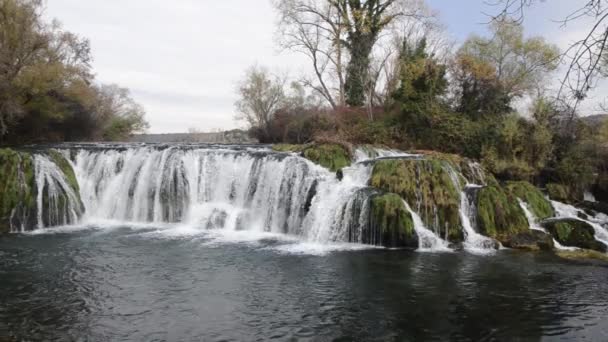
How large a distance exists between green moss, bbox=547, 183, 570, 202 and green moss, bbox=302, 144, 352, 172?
8051mm

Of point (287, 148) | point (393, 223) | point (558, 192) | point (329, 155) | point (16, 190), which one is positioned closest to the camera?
point (393, 223)

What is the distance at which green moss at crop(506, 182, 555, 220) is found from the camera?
14594 millimetres

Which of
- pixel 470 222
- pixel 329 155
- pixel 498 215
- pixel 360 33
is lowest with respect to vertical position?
pixel 470 222

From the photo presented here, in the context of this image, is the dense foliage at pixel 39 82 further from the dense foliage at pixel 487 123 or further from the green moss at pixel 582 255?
the green moss at pixel 582 255

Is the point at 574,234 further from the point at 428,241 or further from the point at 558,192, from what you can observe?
the point at 558,192

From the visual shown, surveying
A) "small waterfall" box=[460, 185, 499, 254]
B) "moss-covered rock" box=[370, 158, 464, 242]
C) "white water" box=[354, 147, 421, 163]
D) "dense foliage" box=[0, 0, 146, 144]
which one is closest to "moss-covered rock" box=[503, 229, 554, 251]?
"small waterfall" box=[460, 185, 499, 254]

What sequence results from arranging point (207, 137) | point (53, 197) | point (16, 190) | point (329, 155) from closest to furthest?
point (16, 190)
point (53, 197)
point (329, 155)
point (207, 137)

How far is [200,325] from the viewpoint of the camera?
694cm

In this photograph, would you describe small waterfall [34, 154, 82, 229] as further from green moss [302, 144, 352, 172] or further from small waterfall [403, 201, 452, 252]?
small waterfall [403, 201, 452, 252]

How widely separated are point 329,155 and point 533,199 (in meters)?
6.77

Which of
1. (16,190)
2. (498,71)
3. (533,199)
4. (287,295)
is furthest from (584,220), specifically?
(16,190)

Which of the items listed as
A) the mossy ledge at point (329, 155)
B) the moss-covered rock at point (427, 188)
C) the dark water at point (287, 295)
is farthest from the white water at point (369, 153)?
the dark water at point (287, 295)

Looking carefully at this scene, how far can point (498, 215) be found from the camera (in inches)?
535

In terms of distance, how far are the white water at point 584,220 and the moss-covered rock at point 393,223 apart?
17.7 ft
